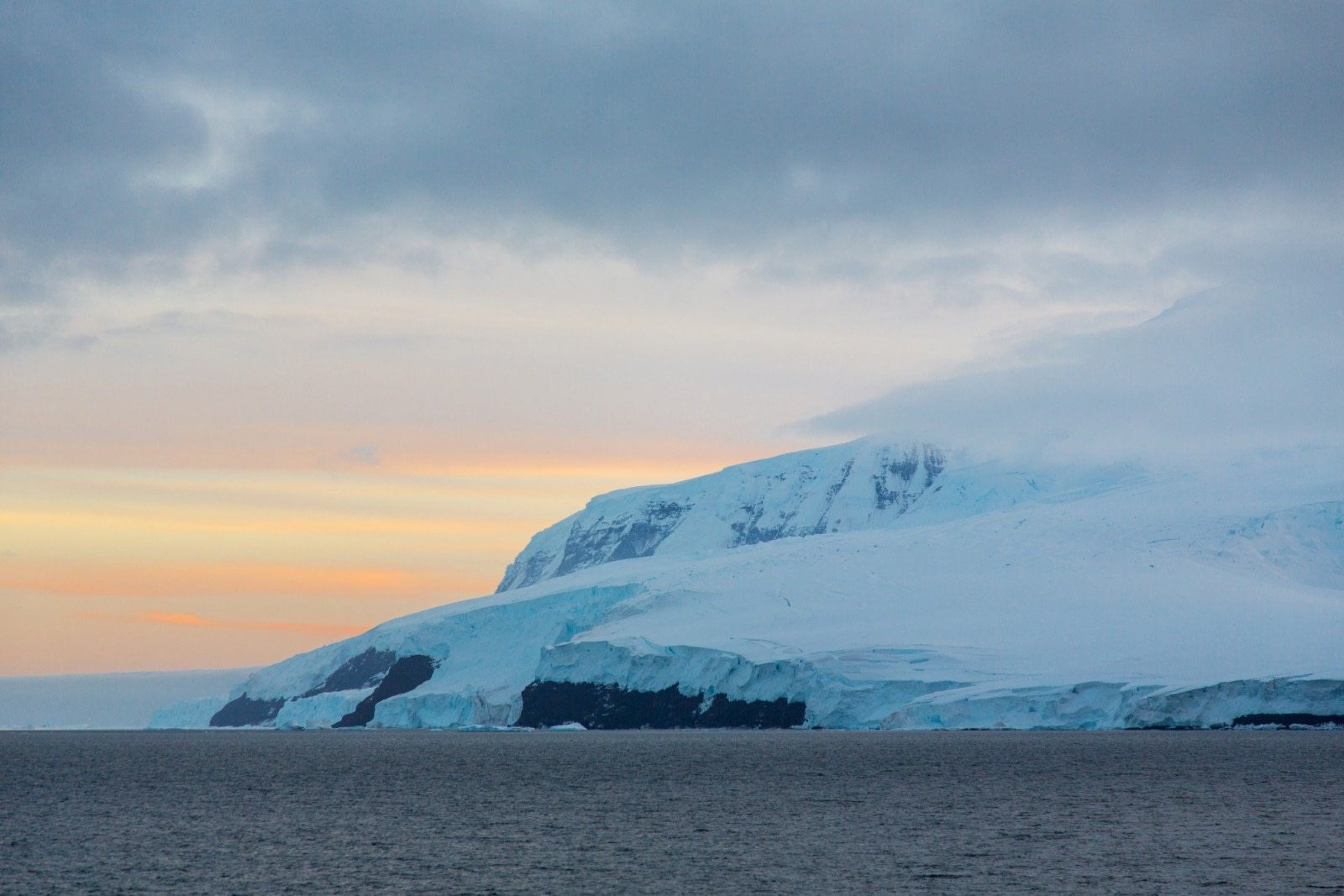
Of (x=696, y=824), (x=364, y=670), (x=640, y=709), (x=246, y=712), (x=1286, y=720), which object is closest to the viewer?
(x=696, y=824)

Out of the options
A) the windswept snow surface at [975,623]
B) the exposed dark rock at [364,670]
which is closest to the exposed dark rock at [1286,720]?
the windswept snow surface at [975,623]

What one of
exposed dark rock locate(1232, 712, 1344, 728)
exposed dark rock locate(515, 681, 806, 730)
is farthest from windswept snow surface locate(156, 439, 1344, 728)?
exposed dark rock locate(515, 681, 806, 730)

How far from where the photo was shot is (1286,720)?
85.7 meters

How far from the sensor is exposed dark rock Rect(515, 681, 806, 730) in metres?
99.1

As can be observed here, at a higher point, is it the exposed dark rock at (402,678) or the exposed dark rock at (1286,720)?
the exposed dark rock at (402,678)

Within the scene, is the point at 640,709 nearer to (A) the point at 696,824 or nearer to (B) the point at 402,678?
(B) the point at 402,678

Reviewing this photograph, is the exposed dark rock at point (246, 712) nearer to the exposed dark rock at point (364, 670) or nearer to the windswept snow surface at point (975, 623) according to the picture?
the windswept snow surface at point (975, 623)

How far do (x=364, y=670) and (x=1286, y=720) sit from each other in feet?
282

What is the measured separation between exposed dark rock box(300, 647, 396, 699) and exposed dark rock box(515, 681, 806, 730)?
99.0 feet

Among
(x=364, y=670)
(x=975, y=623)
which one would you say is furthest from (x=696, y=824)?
(x=364, y=670)

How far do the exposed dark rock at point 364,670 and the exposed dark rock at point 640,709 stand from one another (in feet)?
99.0

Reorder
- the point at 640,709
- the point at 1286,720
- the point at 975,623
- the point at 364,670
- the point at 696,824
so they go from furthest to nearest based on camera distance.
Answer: the point at 364,670 < the point at 975,623 < the point at 640,709 < the point at 1286,720 < the point at 696,824

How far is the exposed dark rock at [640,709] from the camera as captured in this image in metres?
99.1

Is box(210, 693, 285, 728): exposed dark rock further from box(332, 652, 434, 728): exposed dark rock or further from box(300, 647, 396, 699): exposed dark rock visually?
box(332, 652, 434, 728): exposed dark rock
